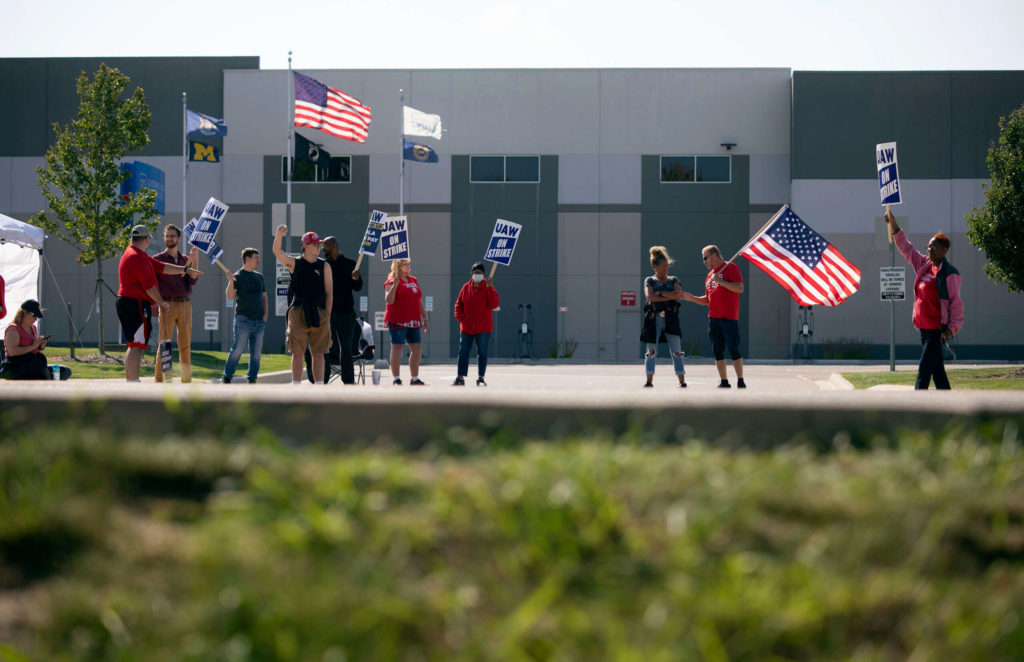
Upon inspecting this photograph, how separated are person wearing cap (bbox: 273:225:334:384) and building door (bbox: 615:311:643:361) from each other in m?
24.3

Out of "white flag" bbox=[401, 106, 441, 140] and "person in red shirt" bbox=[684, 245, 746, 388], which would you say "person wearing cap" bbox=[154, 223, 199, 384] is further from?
"white flag" bbox=[401, 106, 441, 140]

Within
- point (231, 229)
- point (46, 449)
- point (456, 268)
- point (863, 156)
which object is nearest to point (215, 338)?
point (231, 229)

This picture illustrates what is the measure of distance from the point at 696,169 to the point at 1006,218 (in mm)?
14951

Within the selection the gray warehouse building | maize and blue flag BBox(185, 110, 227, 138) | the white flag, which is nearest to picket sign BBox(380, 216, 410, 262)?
the white flag

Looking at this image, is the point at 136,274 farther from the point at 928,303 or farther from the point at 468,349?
the point at 928,303

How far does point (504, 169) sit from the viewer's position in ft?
111

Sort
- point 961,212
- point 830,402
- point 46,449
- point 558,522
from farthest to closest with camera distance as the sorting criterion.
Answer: point 961,212
point 830,402
point 46,449
point 558,522

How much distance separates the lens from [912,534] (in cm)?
240

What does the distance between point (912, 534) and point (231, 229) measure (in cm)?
3440

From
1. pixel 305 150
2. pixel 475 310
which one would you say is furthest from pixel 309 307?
pixel 305 150

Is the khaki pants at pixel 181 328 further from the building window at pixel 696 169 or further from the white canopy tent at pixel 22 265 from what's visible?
the building window at pixel 696 169

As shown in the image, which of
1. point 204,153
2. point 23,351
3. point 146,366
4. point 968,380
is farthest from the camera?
point 204,153

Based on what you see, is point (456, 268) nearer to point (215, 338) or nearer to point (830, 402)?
point (215, 338)

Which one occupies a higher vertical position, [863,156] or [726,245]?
[863,156]
